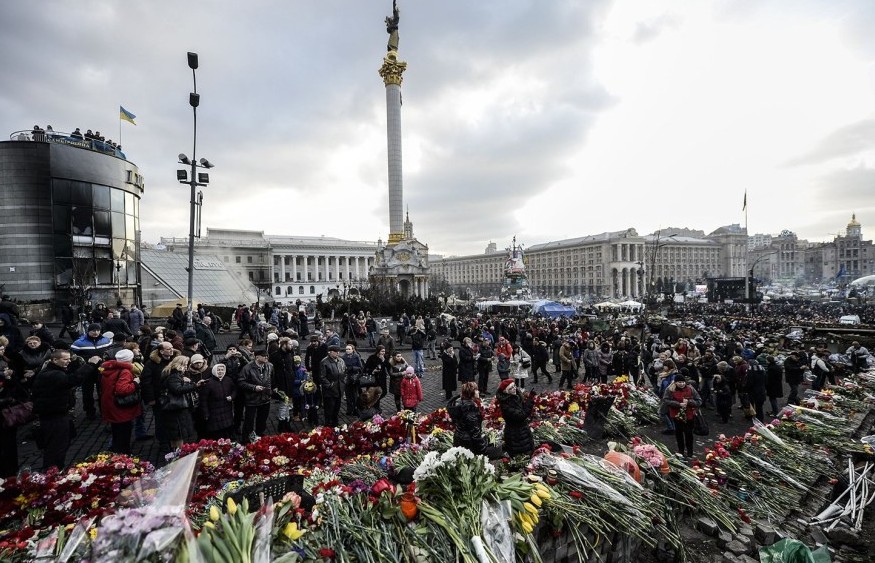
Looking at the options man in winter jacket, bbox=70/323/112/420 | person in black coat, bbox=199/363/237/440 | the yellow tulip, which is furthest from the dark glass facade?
the yellow tulip

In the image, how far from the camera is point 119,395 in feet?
20.0

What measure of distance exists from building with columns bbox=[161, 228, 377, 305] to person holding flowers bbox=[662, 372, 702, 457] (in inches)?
2685

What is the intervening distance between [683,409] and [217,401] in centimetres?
779

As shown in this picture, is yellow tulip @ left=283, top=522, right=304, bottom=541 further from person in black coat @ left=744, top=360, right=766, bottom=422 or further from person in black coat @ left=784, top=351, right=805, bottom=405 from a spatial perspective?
person in black coat @ left=784, top=351, right=805, bottom=405

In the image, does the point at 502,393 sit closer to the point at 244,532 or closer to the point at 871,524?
the point at 244,532

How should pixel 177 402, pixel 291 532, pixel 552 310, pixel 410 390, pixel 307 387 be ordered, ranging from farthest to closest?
1. pixel 552 310
2. pixel 410 390
3. pixel 307 387
4. pixel 177 402
5. pixel 291 532

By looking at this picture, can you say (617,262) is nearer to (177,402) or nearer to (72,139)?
(72,139)

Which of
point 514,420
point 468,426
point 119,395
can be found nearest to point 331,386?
point 119,395

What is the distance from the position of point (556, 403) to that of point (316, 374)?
5578 mm

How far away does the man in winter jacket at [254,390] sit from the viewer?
6988mm

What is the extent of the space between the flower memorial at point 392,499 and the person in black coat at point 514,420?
514 mm

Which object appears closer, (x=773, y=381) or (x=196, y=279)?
(x=773, y=381)

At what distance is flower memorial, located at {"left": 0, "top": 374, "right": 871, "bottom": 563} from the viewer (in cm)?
→ 248

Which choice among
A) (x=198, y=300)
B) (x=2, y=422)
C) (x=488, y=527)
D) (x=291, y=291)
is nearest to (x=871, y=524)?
(x=488, y=527)
